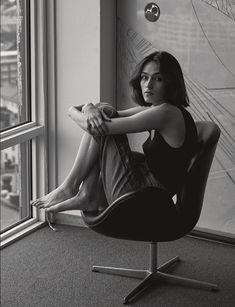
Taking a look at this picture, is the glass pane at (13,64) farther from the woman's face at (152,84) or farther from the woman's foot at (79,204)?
the woman's face at (152,84)

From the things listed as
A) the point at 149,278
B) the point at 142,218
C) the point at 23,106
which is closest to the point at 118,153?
the point at 142,218

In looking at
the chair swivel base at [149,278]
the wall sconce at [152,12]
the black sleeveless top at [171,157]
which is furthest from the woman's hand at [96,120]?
the wall sconce at [152,12]

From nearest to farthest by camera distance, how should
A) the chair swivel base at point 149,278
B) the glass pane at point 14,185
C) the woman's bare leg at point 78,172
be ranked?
the woman's bare leg at point 78,172 → the chair swivel base at point 149,278 → the glass pane at point 14,185

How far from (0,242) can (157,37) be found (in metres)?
1.56

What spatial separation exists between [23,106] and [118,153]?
4.28 feet

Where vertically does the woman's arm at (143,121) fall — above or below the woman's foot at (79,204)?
above

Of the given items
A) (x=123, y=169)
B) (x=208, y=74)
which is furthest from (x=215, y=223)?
(x=123, y=169)

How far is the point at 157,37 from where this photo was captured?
4.07 metres

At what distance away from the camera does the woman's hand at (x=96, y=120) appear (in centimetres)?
307

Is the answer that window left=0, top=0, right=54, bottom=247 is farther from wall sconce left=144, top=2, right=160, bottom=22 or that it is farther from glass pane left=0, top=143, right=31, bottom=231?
wall sconce left=144, top=2, right=160, bottom=22

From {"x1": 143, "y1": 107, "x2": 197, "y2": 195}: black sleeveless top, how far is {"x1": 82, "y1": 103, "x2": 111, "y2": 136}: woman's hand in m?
0.26

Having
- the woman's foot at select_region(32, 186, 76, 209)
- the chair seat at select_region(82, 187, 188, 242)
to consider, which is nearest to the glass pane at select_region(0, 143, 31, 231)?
the woman's foot at select_region(32, 186, 76, 209)

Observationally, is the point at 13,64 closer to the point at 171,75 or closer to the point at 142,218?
the point at 171,75

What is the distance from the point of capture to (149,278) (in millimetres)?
3490
